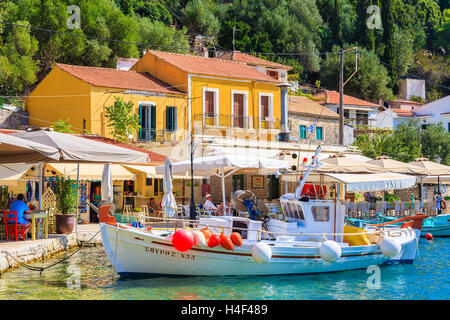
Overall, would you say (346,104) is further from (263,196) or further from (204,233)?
(204,233)

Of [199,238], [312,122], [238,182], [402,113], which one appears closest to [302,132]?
[312,122]

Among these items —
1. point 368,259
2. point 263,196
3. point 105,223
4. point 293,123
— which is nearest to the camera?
point 105,223

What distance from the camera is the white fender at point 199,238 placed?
13.4 metres

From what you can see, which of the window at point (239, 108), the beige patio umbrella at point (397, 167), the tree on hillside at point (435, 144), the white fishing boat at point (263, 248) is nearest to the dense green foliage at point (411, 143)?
the tree on hillside at point (435, 144)

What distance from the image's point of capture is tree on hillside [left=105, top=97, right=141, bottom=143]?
91.5ft

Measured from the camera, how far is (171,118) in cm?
3106

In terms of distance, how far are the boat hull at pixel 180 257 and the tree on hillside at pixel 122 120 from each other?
47.7 feet

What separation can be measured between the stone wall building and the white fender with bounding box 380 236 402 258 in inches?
990

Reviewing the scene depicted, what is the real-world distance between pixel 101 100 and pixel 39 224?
540 inches

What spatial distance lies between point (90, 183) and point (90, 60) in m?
20.9

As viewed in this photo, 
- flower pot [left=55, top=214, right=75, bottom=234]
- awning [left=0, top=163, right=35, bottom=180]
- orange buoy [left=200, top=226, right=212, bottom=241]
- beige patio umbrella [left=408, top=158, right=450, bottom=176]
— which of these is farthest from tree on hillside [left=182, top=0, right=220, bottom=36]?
orange buoy [left=200, top=226, right=212, bottom=241]

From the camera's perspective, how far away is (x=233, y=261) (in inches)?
553

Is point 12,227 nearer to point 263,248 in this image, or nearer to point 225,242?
point 225,242

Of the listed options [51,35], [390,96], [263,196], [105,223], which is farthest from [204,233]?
[390,96]
